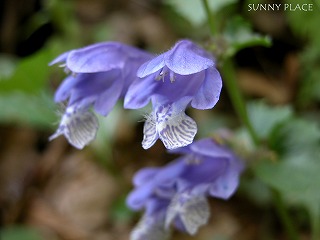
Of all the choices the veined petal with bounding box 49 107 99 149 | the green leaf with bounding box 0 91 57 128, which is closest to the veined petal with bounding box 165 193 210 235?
the veined petal with bounding box 49 107 99 149

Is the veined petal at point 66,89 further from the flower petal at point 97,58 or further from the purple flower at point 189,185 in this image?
the purple flower at point 189,185

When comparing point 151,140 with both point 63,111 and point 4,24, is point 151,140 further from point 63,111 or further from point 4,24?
point 4,24

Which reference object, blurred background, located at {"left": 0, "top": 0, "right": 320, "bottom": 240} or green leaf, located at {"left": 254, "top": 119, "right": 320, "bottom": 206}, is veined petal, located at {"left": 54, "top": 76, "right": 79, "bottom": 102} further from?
green leaf, located at {"left": 254, "top": 119, "right": 320, "bottom": 206}

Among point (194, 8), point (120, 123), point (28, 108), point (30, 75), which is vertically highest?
point (194, 8)

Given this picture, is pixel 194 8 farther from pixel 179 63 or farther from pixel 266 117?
pixel 179 63

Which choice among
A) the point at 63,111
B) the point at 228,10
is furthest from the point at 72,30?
the point at 63,111

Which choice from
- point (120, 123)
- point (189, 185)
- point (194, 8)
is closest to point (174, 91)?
point (189, 185)

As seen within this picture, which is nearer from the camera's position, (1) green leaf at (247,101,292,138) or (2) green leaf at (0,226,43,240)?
(1) green leaf at (247,101,292,138)
